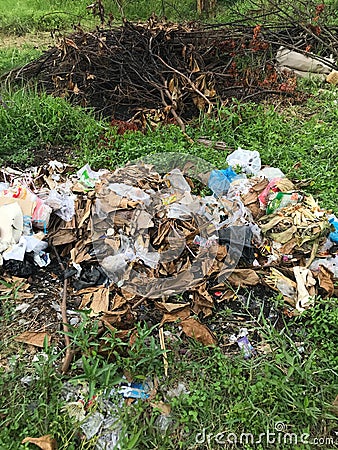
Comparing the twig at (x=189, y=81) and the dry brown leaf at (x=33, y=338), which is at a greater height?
the twig at (x=189, y=81)

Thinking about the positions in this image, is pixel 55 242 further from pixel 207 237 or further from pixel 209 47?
pixel 209 47

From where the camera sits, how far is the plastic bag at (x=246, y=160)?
11.6 ft

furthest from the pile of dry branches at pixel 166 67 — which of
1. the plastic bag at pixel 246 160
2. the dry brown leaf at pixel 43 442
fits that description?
the dry brown leaf at pixel 43 442

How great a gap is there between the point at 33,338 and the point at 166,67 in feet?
11.5

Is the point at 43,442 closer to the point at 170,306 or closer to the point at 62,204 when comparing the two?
the point at 170,306

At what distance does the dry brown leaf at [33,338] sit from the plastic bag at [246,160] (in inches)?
76.4

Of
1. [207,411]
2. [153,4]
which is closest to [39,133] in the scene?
[207,411]

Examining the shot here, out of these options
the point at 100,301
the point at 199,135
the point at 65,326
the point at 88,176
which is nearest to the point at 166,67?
the point at 199,135

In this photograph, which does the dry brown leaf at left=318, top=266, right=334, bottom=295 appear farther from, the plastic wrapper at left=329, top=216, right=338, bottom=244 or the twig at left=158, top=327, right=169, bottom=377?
the twig at left=158, top=327, right=169, bottom=377

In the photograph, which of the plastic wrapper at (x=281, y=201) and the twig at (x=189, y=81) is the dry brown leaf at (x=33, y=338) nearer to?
the plastic wrapper at (x=281, y=201)

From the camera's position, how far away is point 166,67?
16.3 feet

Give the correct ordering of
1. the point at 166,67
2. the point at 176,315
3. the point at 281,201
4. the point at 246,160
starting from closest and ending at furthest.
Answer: the point at 176,315 < the point at 281,201 < the point at 246,160 < the point at 166,67

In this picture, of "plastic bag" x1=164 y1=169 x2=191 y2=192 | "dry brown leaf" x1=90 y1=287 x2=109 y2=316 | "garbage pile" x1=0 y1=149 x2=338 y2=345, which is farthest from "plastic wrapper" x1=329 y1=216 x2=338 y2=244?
"dry brown leaf" x1=90 y1=287 x2=109 y2=316

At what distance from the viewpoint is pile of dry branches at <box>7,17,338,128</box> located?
15.7ft
